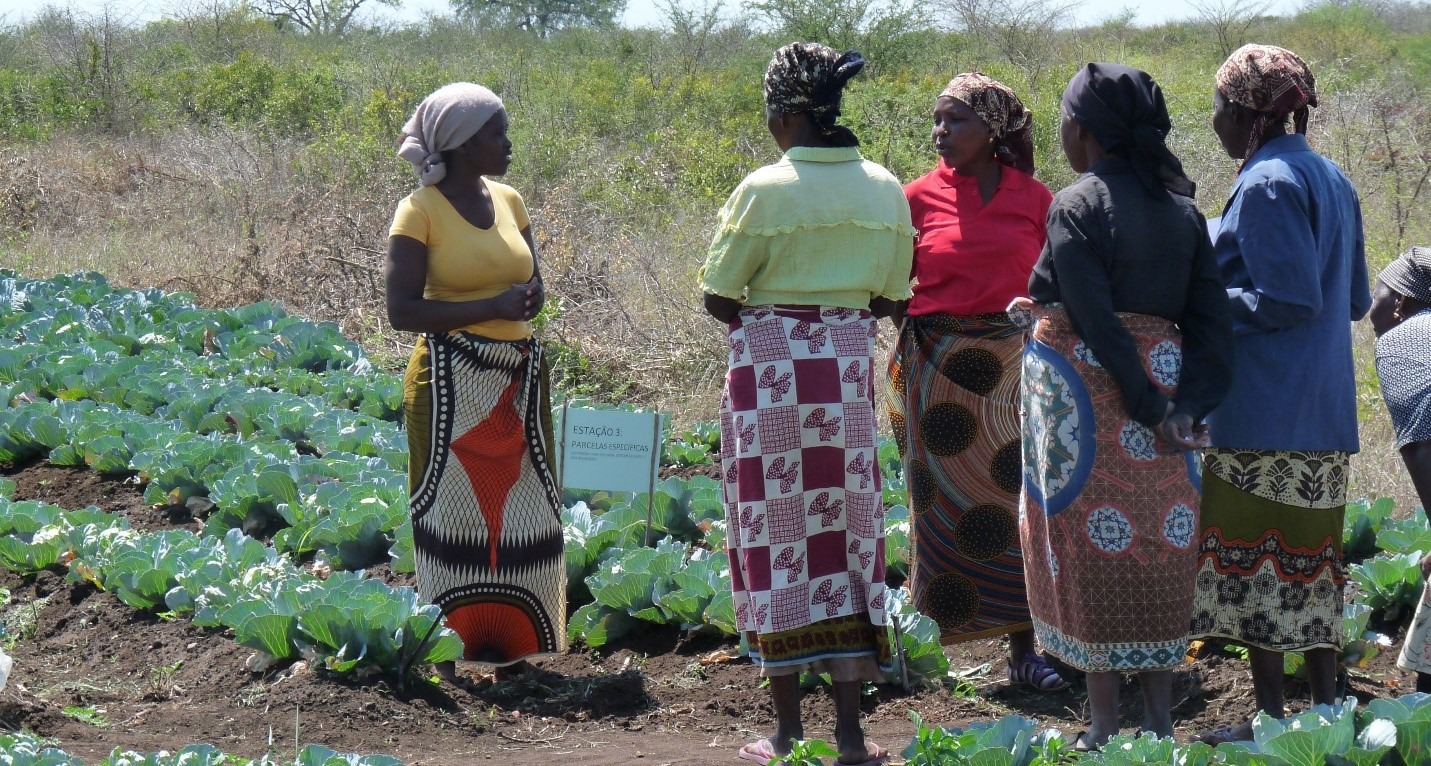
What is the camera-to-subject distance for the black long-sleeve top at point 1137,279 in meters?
3.20

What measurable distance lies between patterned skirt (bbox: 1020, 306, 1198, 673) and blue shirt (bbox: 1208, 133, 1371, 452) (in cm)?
23

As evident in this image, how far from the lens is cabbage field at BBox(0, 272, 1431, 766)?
3.53 m

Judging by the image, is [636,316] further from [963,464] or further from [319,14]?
[319,14]

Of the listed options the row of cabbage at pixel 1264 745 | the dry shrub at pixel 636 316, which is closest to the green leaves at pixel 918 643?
the row of cabbage at pixel 1264 745

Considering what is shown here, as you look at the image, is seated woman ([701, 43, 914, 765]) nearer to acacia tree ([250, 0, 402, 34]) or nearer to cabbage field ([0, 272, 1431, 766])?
cabbage field ([0, 272, 1431, 766])

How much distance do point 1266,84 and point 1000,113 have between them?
3.01 feet

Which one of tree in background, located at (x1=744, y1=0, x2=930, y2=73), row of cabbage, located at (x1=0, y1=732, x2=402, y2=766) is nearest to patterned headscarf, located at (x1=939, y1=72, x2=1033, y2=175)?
row of cabbage, located at (x1=0, y1=732, x2=402, y2=766)

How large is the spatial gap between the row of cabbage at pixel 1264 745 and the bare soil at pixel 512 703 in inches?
36.7

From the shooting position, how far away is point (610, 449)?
5.07 meters

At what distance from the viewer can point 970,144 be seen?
4.21 meters

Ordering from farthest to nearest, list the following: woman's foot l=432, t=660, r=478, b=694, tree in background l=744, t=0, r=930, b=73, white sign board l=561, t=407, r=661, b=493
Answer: tree in background l=744, t=0, r=930, b=73
white sign board l=561, t=407, r=661, b=493
woman's foot l=432, t=660, r=478, b=694

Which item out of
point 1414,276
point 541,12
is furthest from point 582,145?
point 541,12

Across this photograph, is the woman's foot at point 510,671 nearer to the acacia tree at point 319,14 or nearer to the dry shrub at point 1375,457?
the dry shrub at point 1375,457

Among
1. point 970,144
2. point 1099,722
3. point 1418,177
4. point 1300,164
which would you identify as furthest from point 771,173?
point 1418,177
